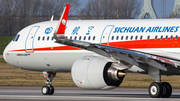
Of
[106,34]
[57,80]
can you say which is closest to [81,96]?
[106,34]

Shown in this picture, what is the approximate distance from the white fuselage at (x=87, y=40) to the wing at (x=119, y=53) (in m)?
0.93

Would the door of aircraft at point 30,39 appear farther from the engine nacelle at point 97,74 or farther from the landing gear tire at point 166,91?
the landing gear tire at point 166,91

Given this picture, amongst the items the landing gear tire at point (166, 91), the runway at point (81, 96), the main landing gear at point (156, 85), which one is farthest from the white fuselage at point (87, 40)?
the landing gear tire at point (166, 91)

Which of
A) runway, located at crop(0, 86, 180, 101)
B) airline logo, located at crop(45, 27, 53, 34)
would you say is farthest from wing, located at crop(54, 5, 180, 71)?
airline logo, located at crop(45, 27, 53, 34)

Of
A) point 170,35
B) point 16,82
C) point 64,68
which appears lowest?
point 16,82

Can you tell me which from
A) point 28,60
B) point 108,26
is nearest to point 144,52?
point 108,26

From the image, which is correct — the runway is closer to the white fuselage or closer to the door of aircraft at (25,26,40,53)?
the white fuselage

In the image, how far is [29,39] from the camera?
26.5m

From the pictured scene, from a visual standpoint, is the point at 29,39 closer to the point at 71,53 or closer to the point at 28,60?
the point at 28,60

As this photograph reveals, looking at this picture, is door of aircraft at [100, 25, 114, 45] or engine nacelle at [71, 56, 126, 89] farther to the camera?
door of aircraft at [100, 25, 114, 45]

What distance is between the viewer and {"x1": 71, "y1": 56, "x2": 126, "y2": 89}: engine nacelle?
21188mm

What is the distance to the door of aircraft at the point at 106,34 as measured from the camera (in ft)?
78.6

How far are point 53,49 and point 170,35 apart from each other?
21.8 feet

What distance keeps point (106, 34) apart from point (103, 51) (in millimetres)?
3997
